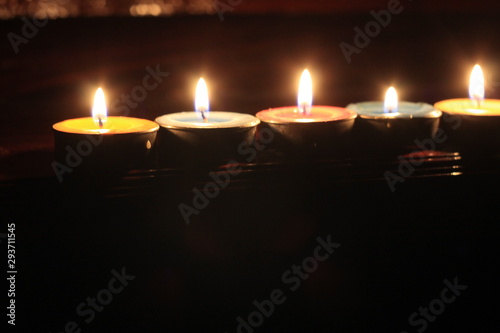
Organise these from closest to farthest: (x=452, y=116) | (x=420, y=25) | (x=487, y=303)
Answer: (x=452, y=116) → (x=487, y=303) → (x=420, y=25)

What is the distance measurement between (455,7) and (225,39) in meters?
0.75

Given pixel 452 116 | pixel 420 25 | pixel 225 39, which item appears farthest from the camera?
pixel 420 25

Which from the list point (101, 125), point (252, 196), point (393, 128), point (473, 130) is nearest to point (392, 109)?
point (393, 128)

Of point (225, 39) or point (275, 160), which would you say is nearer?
point (275, 160)

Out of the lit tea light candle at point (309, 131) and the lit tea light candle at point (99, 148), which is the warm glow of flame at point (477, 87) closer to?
the lit tea light candle at point (309, 131)

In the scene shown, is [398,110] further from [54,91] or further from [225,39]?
[54,91]

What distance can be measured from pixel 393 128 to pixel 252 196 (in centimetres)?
36

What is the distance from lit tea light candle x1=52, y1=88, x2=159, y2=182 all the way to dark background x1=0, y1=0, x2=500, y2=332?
0.03 metres

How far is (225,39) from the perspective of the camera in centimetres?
162

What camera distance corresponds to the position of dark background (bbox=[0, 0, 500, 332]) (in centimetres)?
104

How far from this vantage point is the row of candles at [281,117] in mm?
1052

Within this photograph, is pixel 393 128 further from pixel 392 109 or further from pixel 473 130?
pixel 473 130

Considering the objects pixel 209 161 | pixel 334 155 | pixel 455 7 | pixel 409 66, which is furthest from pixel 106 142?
pixel 455 7

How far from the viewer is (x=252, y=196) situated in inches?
43.2
